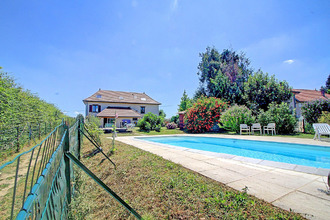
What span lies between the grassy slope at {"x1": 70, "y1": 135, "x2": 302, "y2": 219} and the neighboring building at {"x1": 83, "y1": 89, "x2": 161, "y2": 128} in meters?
19.3

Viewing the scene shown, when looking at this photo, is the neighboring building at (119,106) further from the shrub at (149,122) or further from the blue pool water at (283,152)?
the blue pool water at (283,152)

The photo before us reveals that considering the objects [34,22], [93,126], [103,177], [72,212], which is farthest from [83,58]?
[72,212]

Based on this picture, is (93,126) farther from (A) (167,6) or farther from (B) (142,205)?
(A) (167,6)

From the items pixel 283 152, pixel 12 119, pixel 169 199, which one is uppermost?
pixel 12 119

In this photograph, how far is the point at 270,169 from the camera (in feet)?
11.5

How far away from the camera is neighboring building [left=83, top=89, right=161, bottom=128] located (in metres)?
23.0

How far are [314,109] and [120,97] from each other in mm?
27032

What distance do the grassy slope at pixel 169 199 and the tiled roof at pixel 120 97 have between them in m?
24.8

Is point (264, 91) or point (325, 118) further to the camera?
point (264, 91)

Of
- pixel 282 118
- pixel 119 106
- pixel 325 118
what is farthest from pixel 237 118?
pixel 119 106

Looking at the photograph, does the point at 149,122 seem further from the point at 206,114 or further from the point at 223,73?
the point at 223,73

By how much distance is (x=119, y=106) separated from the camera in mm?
27531

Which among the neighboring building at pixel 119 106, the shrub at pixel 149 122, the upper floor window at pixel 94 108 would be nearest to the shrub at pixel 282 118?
the shrub at pixel 149 122

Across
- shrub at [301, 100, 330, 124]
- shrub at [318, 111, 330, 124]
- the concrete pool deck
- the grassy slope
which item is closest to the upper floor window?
the grassy slope
